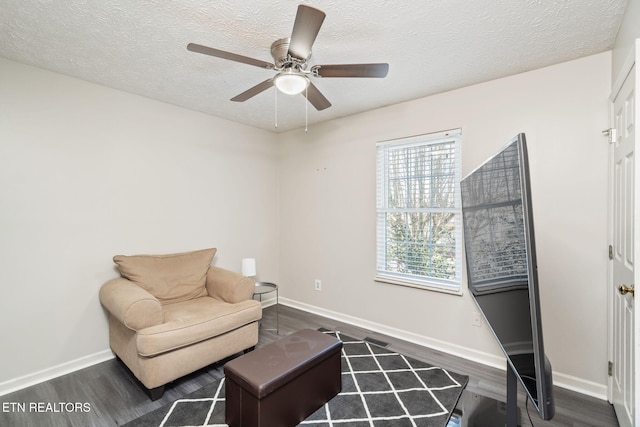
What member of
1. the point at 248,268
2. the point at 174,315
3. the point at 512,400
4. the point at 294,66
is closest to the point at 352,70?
the point at 294,66

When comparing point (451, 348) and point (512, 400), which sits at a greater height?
point (512, 400)

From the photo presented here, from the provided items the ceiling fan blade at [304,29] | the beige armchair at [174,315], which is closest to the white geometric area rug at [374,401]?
the beige armchair at [174,315]

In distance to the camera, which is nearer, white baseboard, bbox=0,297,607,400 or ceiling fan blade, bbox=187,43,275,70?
ceiling fan blade, bbox=187,43,275,70

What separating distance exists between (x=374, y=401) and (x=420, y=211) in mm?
1738

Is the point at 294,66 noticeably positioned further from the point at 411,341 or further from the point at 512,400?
the point at 411,341

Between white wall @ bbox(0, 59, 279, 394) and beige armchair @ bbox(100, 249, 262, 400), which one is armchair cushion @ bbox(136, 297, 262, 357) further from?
white wall @ bbox(0, 59, 279, 394)

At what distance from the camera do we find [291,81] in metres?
1.75

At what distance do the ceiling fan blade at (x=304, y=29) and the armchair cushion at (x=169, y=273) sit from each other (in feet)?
7.39

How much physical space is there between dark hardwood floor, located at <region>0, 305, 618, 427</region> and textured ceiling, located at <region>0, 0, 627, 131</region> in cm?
244

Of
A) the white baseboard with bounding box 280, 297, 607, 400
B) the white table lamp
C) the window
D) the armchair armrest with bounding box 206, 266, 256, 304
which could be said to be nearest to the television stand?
the white baseboard with bounding box 280, 297, 607, 400

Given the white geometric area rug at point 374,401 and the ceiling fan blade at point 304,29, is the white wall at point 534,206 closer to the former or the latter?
the white geometric area rug at point 374,401

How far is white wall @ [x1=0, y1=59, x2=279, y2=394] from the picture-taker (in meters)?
2.21

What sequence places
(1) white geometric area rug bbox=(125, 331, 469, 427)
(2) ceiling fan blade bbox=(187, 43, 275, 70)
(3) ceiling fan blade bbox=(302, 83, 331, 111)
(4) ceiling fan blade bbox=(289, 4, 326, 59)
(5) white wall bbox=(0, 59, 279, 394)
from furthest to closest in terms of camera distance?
1. (5) white wall bbox=(0, 59, 279, 394)
2. (3) ceiling fan blade bbox=(302, 83, 331, 111)
3. (1) white geometric area rug bbox=(125, 331, 469, 427)
4. (2) ceiling fan blade bbox=(187, 43, 275, 70)
5. (4) ceiling fan blade bbox=(289, 4, 326, 59)

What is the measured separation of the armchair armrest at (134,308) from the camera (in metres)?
2.04
